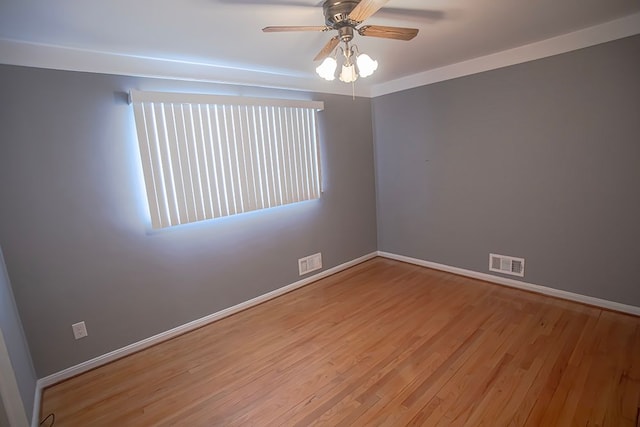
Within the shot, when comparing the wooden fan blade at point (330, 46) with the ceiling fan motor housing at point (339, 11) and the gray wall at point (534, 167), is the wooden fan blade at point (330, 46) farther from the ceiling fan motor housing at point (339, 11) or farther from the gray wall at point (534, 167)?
the gray wall at point (534, 167)

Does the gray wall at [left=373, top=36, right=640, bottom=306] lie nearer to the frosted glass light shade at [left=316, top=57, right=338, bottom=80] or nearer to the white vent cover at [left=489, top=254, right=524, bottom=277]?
the white vent cover at [left=489, top=254, right=524, bottom=277]

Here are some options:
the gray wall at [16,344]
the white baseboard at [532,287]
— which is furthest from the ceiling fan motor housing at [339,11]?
the white baseboard at [532,287]

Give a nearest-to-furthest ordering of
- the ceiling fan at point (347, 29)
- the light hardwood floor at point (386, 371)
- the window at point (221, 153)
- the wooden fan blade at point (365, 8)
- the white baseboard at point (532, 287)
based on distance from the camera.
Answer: the wooden fan blade at point (365, 8) < the ceiling fan at point (347, 29) < the light hardwood floor at point (386, 371) < the window at point (221, 153) < the white baseboard at point (532, 287)

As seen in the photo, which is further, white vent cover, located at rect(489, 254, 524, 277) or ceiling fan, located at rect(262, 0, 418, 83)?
white vent cover, located at rect(489, 254, 524, 277)

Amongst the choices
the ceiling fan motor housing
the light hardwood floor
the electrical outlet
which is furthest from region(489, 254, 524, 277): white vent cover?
the electrical outlet

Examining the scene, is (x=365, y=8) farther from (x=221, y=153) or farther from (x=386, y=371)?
(x=386, y=371)

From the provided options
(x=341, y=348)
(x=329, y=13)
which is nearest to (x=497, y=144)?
(x=329, y=13)

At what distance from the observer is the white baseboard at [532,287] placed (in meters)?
2.51

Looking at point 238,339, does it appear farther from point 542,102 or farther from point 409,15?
point 542,102

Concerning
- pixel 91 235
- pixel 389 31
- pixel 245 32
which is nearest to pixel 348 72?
pixel 389 31

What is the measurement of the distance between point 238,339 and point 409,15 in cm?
269

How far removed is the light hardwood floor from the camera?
5.60ft

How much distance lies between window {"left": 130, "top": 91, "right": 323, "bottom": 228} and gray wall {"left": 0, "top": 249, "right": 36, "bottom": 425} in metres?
0.90

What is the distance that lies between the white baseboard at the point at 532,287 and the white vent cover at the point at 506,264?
0.28ft
